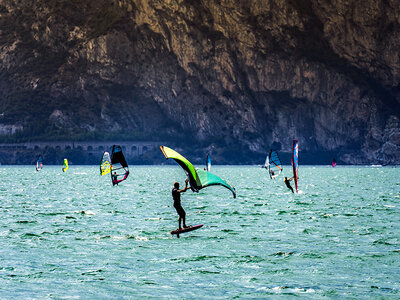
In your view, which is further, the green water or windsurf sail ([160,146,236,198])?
windsurf sail ([160,146,236,198])

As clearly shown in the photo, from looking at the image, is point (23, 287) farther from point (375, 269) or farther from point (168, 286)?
point (375, 269)

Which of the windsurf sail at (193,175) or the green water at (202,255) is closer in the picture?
the green water at (202,255)

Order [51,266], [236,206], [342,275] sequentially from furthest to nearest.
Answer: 1. [236,206]
2. [51,266]
3. [342,275]

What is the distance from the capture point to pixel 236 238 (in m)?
38.7

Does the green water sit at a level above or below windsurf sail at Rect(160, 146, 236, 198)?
below

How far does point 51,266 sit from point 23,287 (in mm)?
4097

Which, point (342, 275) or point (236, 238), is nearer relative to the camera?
point (342, 275)

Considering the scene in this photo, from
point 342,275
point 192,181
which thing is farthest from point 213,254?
point 342,275

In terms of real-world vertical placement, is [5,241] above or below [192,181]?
below

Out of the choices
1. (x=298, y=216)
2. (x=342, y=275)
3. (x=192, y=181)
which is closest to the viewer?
(x=342, y=275)

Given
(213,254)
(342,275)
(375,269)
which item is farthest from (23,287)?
(375,269)

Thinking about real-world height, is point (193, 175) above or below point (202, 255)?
above

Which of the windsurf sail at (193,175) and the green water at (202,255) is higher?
the windsurf sail at (193,175)

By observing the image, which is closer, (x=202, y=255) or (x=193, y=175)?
(x=202, y=255)
